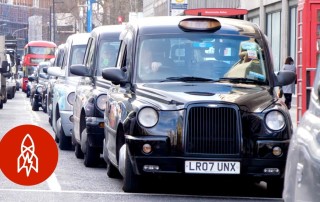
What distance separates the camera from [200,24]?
Answer: 13109 mm

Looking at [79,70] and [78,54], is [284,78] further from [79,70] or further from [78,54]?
[78,54]

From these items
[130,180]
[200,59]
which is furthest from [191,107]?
[200,59]

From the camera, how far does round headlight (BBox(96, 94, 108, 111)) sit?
50.2 ft

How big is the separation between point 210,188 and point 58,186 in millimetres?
1738

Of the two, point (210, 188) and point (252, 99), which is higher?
point (252, 99)

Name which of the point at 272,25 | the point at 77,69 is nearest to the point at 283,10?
the point at 272,25

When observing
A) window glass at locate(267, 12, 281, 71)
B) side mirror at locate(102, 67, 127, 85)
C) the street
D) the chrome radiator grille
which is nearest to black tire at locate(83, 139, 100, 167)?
the street

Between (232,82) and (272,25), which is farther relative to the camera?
(272,25)

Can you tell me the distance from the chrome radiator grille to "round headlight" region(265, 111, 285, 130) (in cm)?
35

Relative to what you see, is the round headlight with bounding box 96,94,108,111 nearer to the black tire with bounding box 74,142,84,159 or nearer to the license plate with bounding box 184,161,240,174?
the black tire with bounding box 74,142,84,159

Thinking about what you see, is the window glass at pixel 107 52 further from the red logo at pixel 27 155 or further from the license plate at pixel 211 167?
the red logo at pixel 27 155

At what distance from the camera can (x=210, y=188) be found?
1302 cm

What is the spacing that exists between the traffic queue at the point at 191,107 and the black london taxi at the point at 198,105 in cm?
1

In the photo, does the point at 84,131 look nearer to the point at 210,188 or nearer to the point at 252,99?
the point at 210,188
